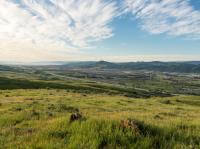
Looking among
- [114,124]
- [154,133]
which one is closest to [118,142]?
[114,124]

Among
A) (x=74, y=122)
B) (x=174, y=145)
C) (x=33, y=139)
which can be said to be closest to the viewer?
(x=174, y=145)

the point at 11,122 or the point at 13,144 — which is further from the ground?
the point at 13,144

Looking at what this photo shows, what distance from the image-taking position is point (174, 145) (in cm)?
546

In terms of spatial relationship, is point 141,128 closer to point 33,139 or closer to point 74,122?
point 74,122

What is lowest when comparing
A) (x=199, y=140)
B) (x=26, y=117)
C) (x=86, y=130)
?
(x=26, y=117)

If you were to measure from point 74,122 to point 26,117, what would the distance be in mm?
5158

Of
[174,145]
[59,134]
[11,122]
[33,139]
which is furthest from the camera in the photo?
[11,122]

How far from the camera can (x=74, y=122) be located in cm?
692

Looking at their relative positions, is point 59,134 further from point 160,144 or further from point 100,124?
point 160,144

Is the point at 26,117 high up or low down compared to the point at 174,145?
down

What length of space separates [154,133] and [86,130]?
84.4 inches

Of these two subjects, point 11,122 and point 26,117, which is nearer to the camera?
point 11,122

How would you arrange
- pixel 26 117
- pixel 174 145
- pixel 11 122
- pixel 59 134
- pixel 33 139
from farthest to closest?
pixel 26 117
pixel 11 122
pixel 59 134
pixel 33 139
pixel 174 145

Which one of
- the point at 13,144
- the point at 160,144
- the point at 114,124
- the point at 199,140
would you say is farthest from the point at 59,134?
the point at 199,140
